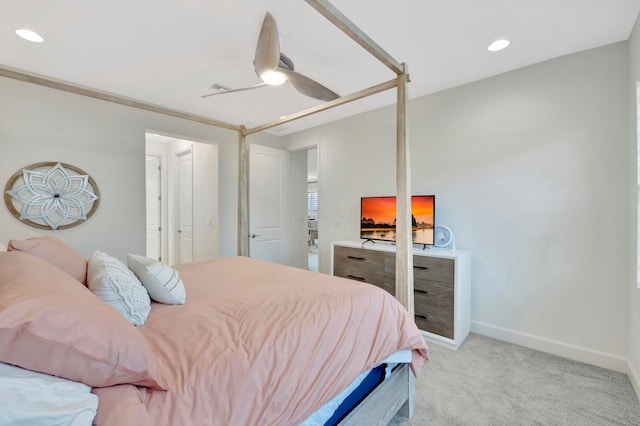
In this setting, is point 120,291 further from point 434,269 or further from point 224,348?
point 434,269

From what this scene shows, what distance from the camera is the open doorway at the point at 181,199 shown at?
411 centimetres

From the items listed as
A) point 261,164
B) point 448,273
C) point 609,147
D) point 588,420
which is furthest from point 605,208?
point 261,164

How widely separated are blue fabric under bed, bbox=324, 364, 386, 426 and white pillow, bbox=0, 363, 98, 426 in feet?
3.13

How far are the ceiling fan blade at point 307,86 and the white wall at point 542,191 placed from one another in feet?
4.97

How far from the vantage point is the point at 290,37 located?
6.71ft

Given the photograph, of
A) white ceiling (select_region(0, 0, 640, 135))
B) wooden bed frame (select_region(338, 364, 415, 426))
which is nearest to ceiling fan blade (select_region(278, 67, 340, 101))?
white ceiling (select_region(0, 0, 640, 135))

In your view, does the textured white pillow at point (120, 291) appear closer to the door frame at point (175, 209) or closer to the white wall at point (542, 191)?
the white wall at point (542, 191)

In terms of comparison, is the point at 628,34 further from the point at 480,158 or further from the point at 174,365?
the point at 174,365

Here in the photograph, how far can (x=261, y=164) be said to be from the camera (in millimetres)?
4195

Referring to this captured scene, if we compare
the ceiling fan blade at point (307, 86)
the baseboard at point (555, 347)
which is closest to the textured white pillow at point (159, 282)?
the ceiling fan blade at point (307, 86)

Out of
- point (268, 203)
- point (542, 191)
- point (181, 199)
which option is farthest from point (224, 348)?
point (181, 199)

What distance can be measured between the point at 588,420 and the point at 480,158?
2122 millimetres

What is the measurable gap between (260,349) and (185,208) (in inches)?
167

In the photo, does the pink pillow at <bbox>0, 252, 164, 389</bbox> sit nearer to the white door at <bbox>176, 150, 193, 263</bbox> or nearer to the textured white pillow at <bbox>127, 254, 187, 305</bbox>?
the textured white pillow at <bbox>127, 254, 187, 305</bbox>
